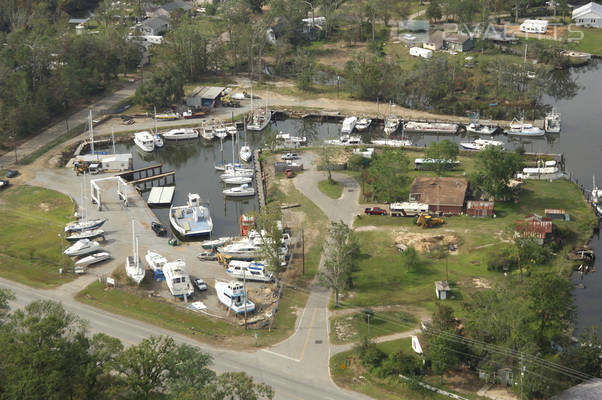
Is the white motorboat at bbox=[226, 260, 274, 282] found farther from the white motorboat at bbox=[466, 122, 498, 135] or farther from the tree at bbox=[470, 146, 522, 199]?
the white motorboat at bbox=[466, 122, 498, 135]

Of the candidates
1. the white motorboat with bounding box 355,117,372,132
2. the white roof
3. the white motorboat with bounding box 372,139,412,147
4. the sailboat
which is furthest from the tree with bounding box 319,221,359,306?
the white roof

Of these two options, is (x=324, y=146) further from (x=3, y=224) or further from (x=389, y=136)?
(x=3, y=224)

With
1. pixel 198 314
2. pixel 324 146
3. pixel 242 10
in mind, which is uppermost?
pixel 242 10

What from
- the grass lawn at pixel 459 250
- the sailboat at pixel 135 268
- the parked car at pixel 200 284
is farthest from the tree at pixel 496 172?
the sailboat at pixel 135 268

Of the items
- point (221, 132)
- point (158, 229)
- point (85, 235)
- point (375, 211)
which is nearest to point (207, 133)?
point (221, 132)

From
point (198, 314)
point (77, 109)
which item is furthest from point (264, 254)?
point (77, 109)

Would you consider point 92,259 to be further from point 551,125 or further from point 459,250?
point 551,125

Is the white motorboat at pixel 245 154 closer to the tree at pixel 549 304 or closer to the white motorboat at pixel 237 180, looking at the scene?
the white motorboat at pixel 237 180
